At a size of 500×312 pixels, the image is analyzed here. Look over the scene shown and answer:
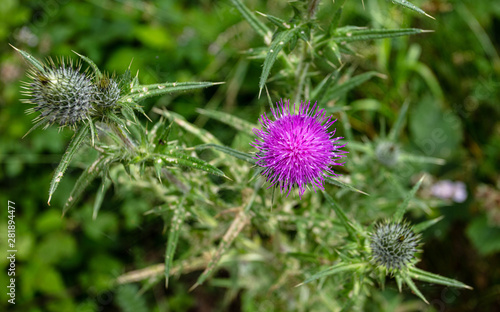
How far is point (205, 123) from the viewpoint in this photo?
209 inches

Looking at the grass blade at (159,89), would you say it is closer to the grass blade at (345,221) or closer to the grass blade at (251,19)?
the grass blade at (251,19)

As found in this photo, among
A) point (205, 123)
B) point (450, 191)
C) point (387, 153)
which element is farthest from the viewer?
point (205, 123)

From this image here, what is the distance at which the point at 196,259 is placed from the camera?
3.53 meters

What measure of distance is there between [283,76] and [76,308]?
3937mm

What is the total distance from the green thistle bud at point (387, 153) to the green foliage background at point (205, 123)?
864mm

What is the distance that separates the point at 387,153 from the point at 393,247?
1.29m

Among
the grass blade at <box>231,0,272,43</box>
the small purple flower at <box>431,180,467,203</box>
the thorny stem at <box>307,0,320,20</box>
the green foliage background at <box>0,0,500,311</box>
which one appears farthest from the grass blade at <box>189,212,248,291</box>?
the small purple flower at <box>431,180,467,203</box>

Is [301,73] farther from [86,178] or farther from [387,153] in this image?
[86,178]

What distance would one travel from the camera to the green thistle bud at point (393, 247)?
2.40 metres

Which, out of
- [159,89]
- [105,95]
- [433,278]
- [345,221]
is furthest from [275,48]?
[433,278]

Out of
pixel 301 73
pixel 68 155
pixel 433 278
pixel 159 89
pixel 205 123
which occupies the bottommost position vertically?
pixel 433 278

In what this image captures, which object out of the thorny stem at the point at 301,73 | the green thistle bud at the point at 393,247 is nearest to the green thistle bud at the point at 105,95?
the thorny stem at the point at 301,73

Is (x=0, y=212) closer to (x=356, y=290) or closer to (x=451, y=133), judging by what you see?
(x=356, y=290)

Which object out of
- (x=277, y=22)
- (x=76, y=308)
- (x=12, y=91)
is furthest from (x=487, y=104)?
(x=12, y=91)
